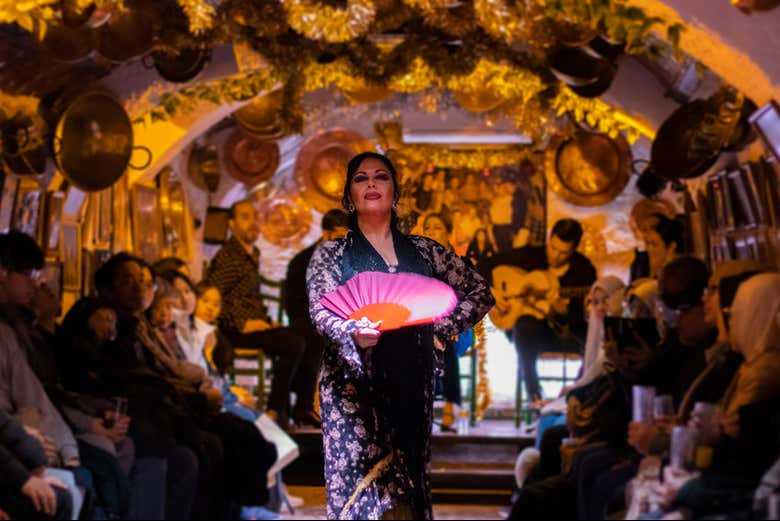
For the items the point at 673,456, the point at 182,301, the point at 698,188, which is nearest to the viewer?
the point at 673,456

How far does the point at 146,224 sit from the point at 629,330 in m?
5.11

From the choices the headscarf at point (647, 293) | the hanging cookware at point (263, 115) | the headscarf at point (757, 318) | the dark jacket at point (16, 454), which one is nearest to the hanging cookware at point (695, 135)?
the headscarf at point (647, 293)

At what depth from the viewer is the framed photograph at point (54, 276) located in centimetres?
898

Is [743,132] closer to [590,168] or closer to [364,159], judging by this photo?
[590,168]

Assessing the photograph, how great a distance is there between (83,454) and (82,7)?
2.16 meters

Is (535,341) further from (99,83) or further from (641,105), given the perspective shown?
(99,83)

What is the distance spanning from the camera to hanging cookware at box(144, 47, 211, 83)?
887 cm

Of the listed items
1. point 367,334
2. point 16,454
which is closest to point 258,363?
point 16,454

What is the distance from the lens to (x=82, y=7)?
6.95 m

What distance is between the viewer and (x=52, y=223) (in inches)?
355

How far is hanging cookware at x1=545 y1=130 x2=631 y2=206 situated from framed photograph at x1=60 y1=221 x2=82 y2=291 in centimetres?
364

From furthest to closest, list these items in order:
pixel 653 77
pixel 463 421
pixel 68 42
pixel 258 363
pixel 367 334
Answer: pixel 258 363, pixel 463 421, pixel 653 77, pixel 68 42, pixel 367 334

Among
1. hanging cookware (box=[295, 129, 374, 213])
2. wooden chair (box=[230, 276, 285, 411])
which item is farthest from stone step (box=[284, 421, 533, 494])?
hanging cookware (box=[295, 129, 374, 213])

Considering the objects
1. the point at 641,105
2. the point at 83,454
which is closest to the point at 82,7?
the point at 83,454
